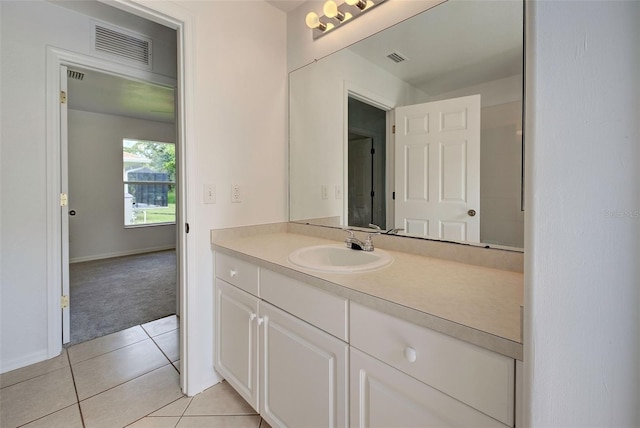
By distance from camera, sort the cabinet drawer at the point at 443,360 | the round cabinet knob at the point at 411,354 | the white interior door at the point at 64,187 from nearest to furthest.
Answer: the cabinet drawer at the point at 443,360, the round cabinet knob at the point at 411,354, the white interior door at the point at 64,187

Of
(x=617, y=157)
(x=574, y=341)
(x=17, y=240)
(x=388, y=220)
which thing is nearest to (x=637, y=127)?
(x=617, y=157)

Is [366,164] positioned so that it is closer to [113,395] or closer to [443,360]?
[443,360]

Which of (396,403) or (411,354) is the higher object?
(411,354)

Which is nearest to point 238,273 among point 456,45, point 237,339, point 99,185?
point 237,339

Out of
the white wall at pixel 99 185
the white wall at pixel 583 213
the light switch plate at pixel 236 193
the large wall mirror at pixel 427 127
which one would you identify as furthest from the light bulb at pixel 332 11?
the white wall at pixel 99 185

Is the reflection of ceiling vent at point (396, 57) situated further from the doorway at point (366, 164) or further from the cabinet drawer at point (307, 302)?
the cabinet drawer at point (307, 302)

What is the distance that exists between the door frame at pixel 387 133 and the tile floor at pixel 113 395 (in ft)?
4.10

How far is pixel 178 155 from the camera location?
1.75 meters

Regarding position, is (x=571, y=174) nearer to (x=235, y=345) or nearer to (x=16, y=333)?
(x=235, y=345)

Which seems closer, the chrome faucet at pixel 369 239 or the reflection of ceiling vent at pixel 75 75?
the chrome faucet at pixel 369 239

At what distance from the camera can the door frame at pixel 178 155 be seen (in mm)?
1514

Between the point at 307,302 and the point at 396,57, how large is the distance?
1.31m

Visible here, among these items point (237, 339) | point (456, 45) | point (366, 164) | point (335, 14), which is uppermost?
point (335, 14)

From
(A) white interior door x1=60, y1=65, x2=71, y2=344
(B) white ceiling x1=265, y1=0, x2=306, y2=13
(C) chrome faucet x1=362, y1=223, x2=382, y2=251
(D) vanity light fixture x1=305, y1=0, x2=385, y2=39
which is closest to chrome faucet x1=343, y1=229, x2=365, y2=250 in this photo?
(C) chrome faucet x1=362, y1=223, x2=382, y2=251
